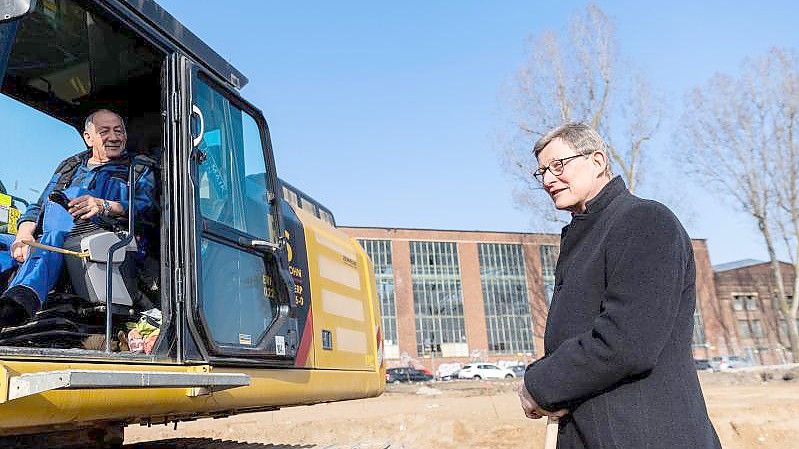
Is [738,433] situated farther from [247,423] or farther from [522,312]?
[522,312]

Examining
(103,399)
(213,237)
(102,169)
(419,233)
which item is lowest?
(103,399)

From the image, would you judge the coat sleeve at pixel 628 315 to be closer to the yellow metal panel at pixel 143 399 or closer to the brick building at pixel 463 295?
the yellow metal panel at pixel 143 399

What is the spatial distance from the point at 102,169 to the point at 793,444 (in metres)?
9.48

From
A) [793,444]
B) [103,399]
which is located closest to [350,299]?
[103,399]

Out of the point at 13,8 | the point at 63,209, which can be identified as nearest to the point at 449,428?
the point at 63,209

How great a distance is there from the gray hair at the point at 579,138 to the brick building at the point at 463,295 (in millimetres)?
48498

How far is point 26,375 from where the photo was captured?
2217 millimetres

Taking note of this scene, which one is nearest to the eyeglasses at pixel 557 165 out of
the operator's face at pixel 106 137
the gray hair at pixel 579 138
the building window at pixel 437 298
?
the gray hair at pixel 579 138

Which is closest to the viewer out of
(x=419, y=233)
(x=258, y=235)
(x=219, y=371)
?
(x=219, y=371)

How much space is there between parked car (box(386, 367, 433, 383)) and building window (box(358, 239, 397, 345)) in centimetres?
469

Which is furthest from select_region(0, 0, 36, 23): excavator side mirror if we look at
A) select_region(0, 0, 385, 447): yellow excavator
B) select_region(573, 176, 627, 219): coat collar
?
select_region(573, 176, 627, 219): coat collar

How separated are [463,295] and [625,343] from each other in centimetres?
5419

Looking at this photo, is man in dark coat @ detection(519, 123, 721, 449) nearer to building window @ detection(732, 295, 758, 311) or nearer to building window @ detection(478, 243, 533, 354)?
building window @ detection(478, 243, 533, 354)

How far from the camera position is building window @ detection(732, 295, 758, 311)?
59062 millimetres
